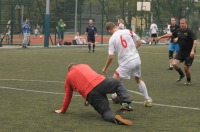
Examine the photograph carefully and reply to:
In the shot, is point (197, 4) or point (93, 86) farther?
point (197, 4)

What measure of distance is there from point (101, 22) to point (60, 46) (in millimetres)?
9692

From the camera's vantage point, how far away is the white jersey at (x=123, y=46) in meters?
10.6

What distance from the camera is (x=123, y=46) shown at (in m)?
10.6

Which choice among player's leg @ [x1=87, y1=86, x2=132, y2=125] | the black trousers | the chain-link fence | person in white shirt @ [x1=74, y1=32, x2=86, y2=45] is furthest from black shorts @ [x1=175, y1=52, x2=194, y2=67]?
person in white shirt @ [x1=74, y1=32, x2=86, y2=45]

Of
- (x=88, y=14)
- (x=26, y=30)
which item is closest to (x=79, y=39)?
(x=88, y=14)

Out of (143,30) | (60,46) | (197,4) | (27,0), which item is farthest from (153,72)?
(197,4)

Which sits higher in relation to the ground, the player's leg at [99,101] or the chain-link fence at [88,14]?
the chain-link fence at [88,14]

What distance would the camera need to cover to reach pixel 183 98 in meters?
12.2

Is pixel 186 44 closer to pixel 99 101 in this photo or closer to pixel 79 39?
pixel 99 101

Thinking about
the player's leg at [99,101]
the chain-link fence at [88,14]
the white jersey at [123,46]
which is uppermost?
the chain-link fence at [88,14]

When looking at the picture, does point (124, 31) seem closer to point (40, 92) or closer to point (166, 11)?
point (40, 92)

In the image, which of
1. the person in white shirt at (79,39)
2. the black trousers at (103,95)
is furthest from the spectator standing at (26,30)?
the black trousers at (103,95)

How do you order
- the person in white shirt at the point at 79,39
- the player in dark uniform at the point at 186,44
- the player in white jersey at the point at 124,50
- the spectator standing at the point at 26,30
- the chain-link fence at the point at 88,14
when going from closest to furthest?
1. the player in white jersey at the point at 124,50
2. the player in dark uniform at the point at 186,44
3. the spectator standing at the point at 26,30
4. the chain-link fence at the point at 88,14
5. the person in white shirt at the point at 79,39

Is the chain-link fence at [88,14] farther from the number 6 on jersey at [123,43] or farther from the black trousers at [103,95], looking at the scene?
the black trousers at [103,95]
